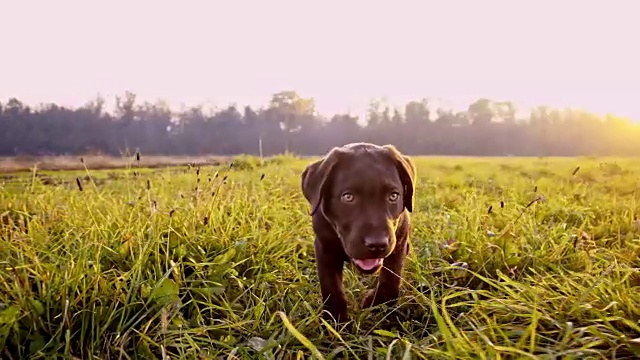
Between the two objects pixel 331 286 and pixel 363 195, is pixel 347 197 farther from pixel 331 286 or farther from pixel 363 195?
pixel 331 286

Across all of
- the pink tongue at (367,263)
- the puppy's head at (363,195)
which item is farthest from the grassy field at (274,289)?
the puppy's head at (363,195)

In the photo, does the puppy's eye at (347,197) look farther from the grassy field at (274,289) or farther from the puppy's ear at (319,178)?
the grassy field at (274,289)

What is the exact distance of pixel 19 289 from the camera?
2.62 meters

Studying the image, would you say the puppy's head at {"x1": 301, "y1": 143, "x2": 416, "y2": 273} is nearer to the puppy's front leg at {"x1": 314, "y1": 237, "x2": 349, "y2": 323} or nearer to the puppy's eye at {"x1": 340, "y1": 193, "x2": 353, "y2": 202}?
the puppy's eye at {"x1": 340, "y1": 193, "x2": 353, "y2": 202}

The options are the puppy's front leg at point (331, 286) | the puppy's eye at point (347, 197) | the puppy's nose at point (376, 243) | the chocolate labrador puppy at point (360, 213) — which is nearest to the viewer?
the puppy's nose at point (376, 243)

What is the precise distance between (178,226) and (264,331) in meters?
1.42

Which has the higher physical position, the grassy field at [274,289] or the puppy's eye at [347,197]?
the puppy's eye at [347,197]

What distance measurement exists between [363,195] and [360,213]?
119 mm

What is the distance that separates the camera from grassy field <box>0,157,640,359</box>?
2320 millimetres

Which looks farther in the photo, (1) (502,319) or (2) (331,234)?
(2) (331,234)

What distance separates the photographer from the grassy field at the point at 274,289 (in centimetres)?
232

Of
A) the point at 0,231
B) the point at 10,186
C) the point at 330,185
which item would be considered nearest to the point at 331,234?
the point at 330,185

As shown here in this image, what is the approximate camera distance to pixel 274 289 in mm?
3471

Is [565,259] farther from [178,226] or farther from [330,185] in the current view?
[178,226]
